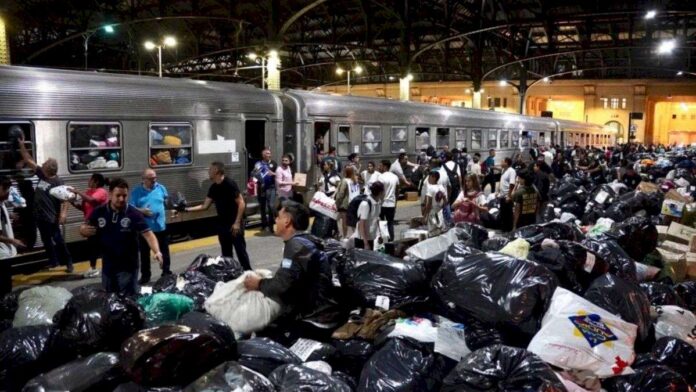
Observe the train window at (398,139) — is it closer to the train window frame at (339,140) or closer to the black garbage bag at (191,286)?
the train window frame at (339,140)

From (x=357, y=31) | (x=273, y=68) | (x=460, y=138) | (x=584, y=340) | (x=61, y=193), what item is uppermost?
(x=357, y=31)

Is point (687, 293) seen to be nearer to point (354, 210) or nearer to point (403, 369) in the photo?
point (403, 369)

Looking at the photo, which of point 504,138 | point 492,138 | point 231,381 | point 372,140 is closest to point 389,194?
point 372,140

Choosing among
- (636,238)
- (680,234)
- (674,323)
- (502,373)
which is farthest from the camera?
(680,234)

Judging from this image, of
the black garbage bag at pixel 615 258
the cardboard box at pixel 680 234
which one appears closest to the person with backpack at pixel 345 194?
the black garbage bag at pixel 615 258

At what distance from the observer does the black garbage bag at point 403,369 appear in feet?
11.3

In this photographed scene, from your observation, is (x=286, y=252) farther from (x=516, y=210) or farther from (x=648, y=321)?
(x=516, y=210)

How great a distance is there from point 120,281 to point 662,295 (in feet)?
16.0

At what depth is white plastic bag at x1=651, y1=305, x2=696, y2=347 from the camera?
168 inches

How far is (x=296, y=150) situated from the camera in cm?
1229

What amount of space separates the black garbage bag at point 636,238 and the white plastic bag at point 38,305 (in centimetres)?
547

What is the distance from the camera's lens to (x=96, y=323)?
3.71 m

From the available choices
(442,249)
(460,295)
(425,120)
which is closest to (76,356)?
(460,295)

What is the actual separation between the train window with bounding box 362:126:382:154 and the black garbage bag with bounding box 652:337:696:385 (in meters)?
11.1
